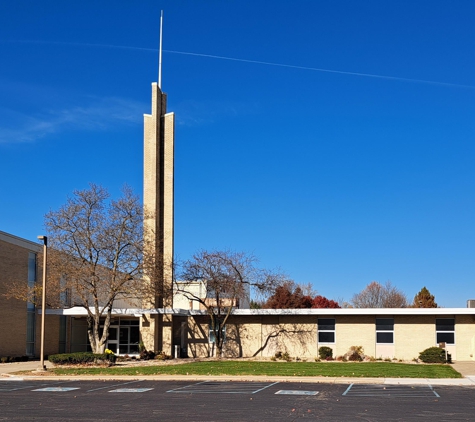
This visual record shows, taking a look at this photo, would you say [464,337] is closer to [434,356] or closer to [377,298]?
[434,356]

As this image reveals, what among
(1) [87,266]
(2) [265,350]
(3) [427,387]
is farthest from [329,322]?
(3) [427,387]

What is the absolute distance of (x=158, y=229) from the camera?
146 feet

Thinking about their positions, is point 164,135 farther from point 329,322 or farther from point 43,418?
point 43,418

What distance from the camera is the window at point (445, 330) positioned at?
41344 mm

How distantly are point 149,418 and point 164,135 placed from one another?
3135 cm

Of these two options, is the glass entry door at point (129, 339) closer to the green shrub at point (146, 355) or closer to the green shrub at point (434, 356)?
the green shrub at point (146, 355)

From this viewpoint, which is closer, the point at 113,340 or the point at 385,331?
the point at 385,331

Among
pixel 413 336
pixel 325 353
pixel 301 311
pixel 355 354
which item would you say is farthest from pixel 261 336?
pixel 413 336

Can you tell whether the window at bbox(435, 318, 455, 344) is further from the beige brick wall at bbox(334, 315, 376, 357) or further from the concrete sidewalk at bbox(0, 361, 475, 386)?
the concrete sidewalk at bbox(0, 361, 475, 386)

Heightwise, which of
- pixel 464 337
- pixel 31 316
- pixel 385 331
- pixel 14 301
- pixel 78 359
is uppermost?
pixel 14 301

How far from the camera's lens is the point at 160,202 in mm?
45438

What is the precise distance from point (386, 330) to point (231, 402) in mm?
24486

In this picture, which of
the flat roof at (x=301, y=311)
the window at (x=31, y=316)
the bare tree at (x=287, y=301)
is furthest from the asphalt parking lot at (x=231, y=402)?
the bare tree at (x=287, y=301)

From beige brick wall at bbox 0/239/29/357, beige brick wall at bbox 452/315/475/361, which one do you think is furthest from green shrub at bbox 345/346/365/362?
beige brick wall at bbox 0/239/29/357
